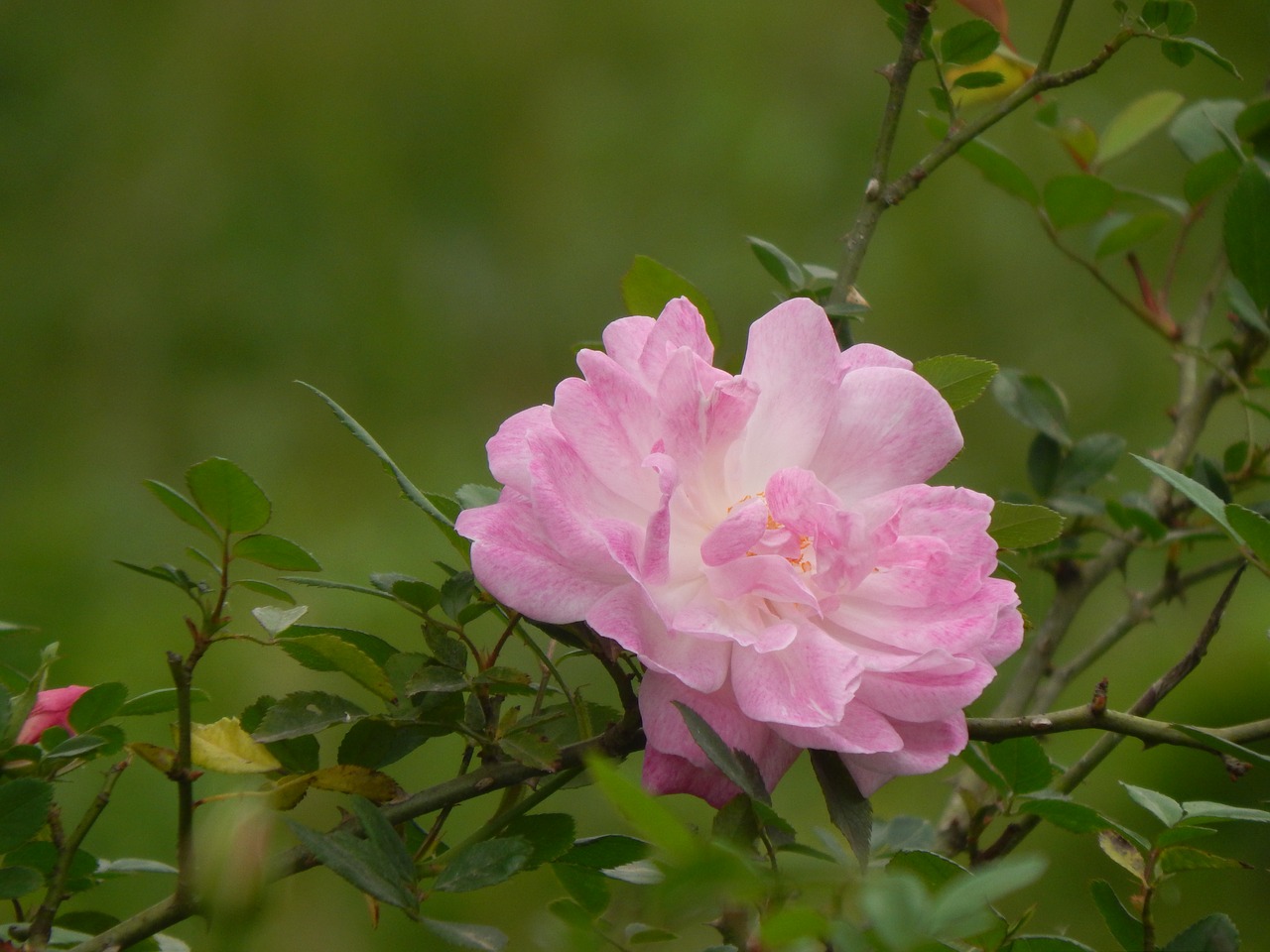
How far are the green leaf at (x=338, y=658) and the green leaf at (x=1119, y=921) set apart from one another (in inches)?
8.0

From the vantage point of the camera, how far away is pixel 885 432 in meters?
0.32

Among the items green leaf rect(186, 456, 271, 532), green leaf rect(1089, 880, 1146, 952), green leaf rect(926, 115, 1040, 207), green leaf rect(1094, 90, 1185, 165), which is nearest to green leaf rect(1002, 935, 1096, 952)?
green leaf rect(1089, 880, 1146, 952)

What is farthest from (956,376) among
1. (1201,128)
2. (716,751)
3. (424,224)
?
(424,224)

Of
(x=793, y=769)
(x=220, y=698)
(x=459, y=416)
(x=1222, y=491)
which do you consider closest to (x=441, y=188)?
(x=459, y=416)

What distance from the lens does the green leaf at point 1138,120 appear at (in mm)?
647

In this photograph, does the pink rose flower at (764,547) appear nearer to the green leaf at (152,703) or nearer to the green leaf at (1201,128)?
the green leaf at (152,703)

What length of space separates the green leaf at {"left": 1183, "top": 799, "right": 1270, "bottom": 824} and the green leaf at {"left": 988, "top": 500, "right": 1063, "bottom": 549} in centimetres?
8

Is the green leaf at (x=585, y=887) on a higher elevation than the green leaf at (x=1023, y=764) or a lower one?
lower

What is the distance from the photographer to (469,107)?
142 cm

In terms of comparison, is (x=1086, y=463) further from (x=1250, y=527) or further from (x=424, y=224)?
(x=424, y=224)

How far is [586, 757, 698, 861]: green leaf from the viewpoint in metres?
0.18

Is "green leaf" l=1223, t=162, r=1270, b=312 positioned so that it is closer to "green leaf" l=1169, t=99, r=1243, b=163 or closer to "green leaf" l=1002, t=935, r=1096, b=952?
"green leaf" l=1169, t=99, r=1243, b=163

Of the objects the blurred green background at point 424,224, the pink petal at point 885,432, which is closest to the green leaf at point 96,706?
the pink petal at point 885,432

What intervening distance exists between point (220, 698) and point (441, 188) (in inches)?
25.0
